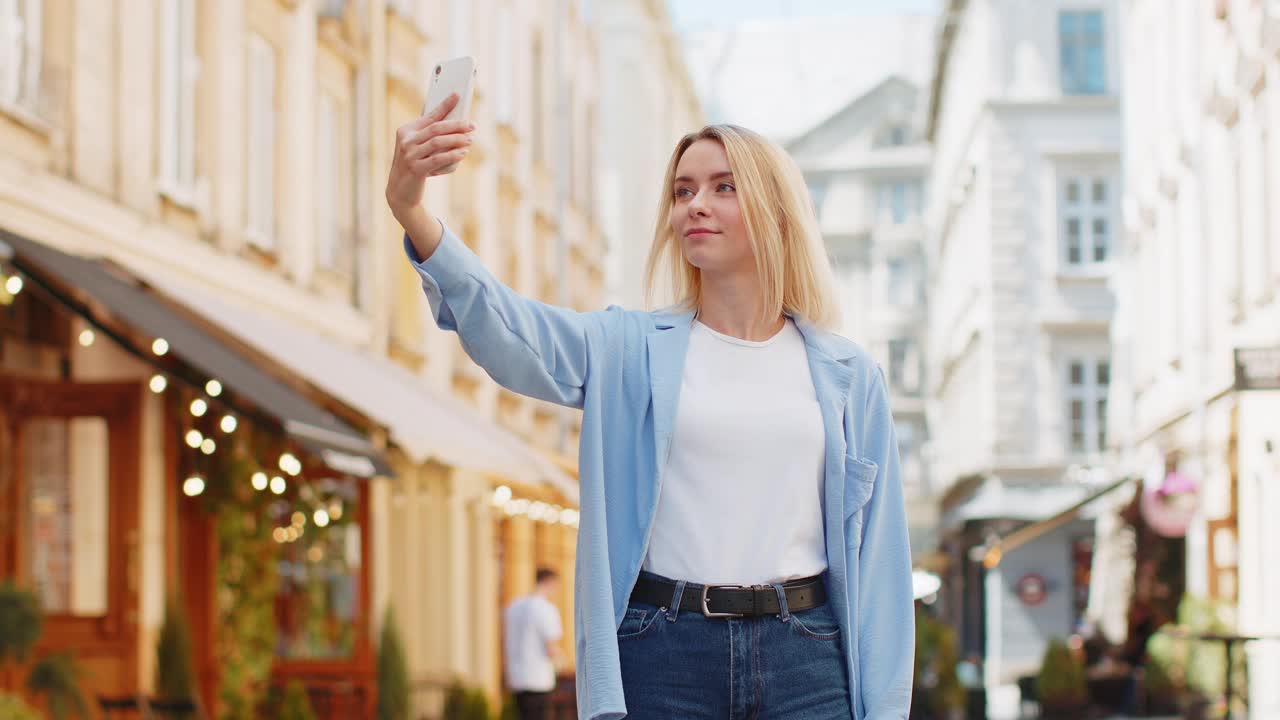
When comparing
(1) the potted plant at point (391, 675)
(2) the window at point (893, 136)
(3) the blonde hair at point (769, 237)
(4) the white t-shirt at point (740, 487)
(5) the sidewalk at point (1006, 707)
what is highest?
(2) the window at point (893, 136)

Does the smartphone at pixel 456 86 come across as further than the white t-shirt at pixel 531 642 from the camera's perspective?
No

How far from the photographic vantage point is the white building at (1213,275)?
16.8 m

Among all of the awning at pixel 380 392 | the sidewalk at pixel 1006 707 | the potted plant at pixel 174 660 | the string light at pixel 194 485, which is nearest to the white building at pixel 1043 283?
the sidewalk at pixel 1006 707

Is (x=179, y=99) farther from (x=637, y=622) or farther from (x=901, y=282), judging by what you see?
(x=901, y=282)

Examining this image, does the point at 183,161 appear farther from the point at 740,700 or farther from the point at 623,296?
the point at 623,296

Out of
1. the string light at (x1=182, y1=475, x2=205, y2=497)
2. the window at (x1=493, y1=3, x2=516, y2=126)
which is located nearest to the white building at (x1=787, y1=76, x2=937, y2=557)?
the window at (x1=493, y1=3, x2=516, y2=126)

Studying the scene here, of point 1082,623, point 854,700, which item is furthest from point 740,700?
point 1082,623

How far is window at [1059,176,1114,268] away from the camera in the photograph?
37.9 meters

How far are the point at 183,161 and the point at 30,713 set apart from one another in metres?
5.47

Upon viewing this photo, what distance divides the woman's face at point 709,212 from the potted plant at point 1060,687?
19.3 metres

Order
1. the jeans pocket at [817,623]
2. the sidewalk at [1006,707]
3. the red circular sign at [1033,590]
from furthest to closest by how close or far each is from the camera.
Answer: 1. the red circular sign at [1033,590]
2. the sidewalk at [1006,707]
3. the jeans pocket at [817,623]

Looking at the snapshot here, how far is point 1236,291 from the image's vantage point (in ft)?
61.2

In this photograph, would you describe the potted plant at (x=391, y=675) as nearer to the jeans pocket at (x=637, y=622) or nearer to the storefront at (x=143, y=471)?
the storefront at (x=143, y=471)

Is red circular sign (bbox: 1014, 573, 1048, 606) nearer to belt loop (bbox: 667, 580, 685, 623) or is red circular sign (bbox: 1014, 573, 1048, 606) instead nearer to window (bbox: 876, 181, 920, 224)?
window (bbox: 876, 181, 920, 224)
